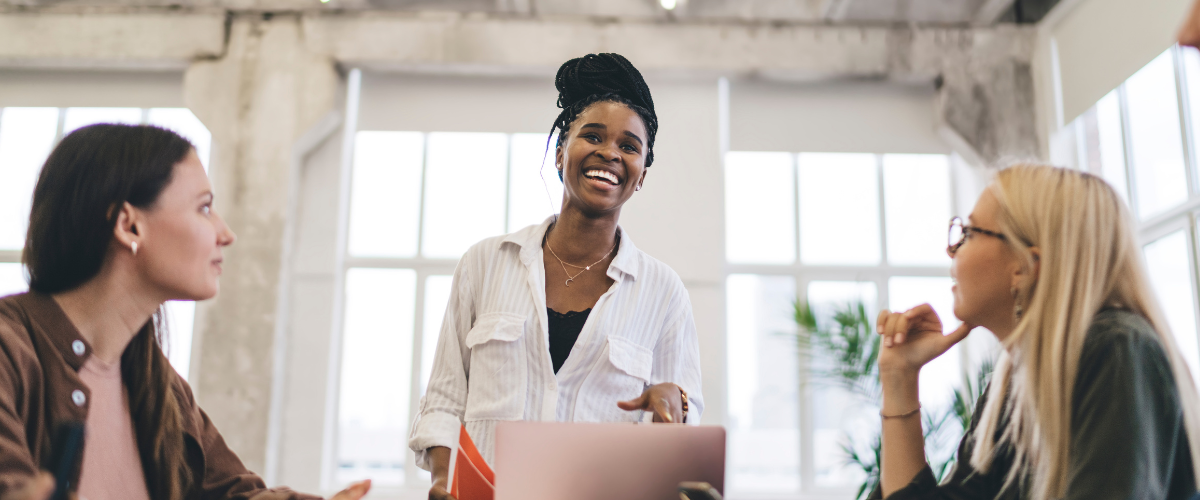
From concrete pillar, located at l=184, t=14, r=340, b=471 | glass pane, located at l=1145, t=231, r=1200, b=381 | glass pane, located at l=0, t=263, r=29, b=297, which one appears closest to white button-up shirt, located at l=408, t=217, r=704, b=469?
glass pane, located at l=1145, t=231, r=1200, b=381

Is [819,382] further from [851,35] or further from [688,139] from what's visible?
[851,35]

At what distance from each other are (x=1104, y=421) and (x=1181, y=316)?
4401mm

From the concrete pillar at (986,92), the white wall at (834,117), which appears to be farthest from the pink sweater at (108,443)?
the concrete pillar at (986,92)

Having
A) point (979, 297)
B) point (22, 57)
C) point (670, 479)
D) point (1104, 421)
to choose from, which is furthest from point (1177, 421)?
point (22, 57)

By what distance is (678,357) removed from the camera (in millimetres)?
1883

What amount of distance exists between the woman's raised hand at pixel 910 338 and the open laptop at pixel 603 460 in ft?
1.89

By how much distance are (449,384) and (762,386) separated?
4.74m

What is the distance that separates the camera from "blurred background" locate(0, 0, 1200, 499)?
237 inches

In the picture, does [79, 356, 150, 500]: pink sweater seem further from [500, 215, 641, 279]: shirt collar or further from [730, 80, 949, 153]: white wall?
[730, 80, 949, 153]: white wall

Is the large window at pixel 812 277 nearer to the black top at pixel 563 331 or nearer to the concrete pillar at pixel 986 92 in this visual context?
the concrete pillar at pixel 986 92

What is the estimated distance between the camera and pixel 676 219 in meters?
6.11

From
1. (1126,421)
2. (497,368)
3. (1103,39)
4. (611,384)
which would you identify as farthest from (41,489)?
(1103,39)

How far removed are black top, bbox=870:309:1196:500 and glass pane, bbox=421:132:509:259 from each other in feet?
17.9

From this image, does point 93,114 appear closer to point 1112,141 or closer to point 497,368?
point 497,368
